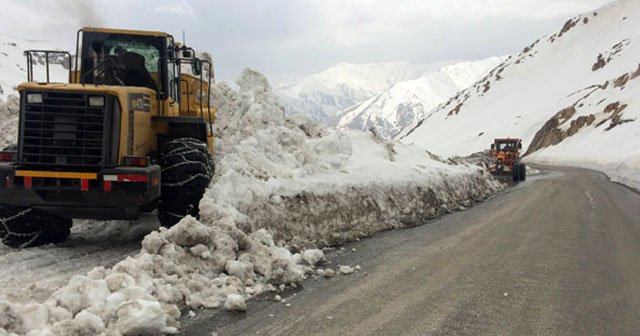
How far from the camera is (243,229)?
24.9 ft

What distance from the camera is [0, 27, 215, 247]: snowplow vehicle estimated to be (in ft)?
22.5

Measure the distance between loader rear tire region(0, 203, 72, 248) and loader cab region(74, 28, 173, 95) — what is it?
2196mm

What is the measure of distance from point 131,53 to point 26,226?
2969 mm

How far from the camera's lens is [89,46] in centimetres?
878

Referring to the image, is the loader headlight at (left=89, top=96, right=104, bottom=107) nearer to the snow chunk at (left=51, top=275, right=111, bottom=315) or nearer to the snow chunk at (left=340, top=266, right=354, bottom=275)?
the snow chunk at (left=51, top=275, right=111, bottom=315)

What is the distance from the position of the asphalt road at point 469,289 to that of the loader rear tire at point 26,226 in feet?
12.4

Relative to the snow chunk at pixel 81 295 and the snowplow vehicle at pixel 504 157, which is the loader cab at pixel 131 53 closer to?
the snow chunk at pixel 81 295

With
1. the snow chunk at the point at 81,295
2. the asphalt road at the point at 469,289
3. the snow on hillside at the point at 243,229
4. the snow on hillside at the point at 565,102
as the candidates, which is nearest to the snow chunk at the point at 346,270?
the asphalt road at the point at 469,289

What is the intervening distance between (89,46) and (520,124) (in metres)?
92.9

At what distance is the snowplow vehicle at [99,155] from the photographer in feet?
22.5

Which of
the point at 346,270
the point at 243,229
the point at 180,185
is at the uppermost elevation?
the point at 180,185

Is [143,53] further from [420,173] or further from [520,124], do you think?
[520,124]

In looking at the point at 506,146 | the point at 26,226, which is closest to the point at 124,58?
the point at 26,226

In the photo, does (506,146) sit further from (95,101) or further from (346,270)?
(95,101)
